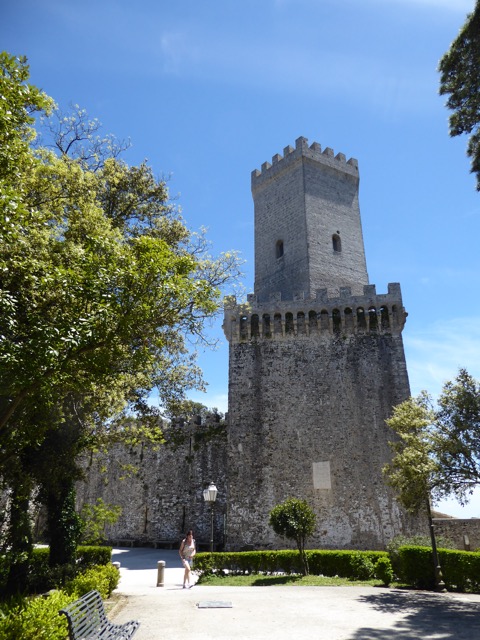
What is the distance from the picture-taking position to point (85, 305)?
336 inches

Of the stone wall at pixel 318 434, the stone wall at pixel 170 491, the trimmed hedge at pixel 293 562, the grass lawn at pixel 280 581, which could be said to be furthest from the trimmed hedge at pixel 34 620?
the stone wall at pixel 170 491

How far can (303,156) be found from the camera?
26766mm

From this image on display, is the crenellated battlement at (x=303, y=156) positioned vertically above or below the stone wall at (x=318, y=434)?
above

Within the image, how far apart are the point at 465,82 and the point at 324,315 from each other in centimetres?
1310

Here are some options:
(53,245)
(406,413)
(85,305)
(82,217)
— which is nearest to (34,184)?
(82,217)

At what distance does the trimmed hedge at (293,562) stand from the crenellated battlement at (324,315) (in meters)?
Result: 10.5

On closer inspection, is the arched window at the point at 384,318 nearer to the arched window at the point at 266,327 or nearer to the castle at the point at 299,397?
the castle at the point at 299,397

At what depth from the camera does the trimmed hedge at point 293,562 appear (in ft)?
48.7

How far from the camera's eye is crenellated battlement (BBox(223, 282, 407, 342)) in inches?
907

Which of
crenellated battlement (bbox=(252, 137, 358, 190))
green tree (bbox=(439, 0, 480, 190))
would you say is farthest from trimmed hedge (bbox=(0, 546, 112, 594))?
crenellated battlement (bbox=(252, 137, 358, 190))

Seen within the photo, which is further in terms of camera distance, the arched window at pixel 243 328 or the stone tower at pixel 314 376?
the arched window at pixel 243 328

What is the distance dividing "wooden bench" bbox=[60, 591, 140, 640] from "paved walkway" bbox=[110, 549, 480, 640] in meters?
1.05

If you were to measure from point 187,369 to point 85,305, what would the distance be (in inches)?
347

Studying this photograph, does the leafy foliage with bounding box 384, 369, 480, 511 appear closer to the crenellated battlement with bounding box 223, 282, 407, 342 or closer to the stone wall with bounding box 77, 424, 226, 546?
the crenellated battlement with bounding box 223, 282, 407, 342
